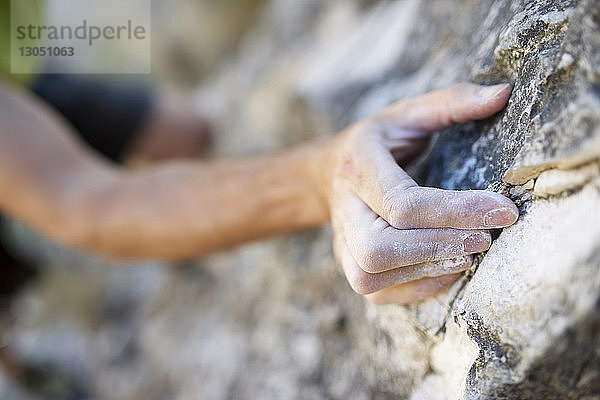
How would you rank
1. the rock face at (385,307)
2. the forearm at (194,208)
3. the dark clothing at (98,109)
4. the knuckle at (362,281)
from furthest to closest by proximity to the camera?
the dark clothing at (98,109), the forearm at (194,208), the knuckle at (362,281), the rock face at (385,307)

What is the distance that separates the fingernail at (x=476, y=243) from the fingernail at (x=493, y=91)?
171 millimetres

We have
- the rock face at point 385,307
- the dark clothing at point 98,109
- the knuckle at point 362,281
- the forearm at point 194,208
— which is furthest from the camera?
the dark clothing at point 98,109

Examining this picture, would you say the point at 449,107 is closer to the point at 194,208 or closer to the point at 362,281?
the point at 362,281

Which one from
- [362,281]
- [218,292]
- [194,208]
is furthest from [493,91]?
[218,292]

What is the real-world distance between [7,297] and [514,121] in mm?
1875

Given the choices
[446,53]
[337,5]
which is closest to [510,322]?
[446,53]

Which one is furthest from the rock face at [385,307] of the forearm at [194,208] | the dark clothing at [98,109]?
the dark clothing at [98,109]

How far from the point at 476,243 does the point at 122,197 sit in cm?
79

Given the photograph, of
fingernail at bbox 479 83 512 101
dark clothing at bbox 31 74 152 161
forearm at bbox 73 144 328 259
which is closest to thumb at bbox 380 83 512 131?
fingernail at bbox 479 83 512 101

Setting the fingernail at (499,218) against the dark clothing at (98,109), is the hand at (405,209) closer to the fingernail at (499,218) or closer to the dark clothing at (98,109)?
the fingernail at (499,218)

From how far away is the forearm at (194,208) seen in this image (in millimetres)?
975

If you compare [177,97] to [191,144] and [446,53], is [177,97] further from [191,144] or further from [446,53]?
[446,53]

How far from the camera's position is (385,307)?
29.5 inches

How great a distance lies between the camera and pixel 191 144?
5.82 feet
